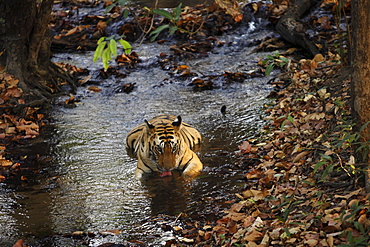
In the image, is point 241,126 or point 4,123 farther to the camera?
point 4,123

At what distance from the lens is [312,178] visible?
15.9 feet

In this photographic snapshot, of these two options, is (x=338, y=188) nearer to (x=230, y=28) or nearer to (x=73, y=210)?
(x=73, y=210)

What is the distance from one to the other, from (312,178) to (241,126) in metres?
2.91

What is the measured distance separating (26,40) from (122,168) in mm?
4166

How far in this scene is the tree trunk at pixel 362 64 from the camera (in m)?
3.93

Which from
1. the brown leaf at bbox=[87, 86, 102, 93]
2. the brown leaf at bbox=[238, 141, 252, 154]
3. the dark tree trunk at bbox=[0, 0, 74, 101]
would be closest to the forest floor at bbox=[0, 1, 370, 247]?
the brown leaf at bbox=[238, 141, 252, 154]

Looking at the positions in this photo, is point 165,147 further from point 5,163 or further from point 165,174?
point 5,163

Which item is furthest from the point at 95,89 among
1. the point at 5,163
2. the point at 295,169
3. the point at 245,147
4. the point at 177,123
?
the point at 295,169

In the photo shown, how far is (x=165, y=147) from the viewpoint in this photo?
6324 mm

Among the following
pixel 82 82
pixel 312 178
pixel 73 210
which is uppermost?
pixel 312 178

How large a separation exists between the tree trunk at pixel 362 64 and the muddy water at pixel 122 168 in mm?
1755

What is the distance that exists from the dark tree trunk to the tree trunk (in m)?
6.67

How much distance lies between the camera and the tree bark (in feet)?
34.0

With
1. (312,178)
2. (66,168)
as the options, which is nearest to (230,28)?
(66,168)
